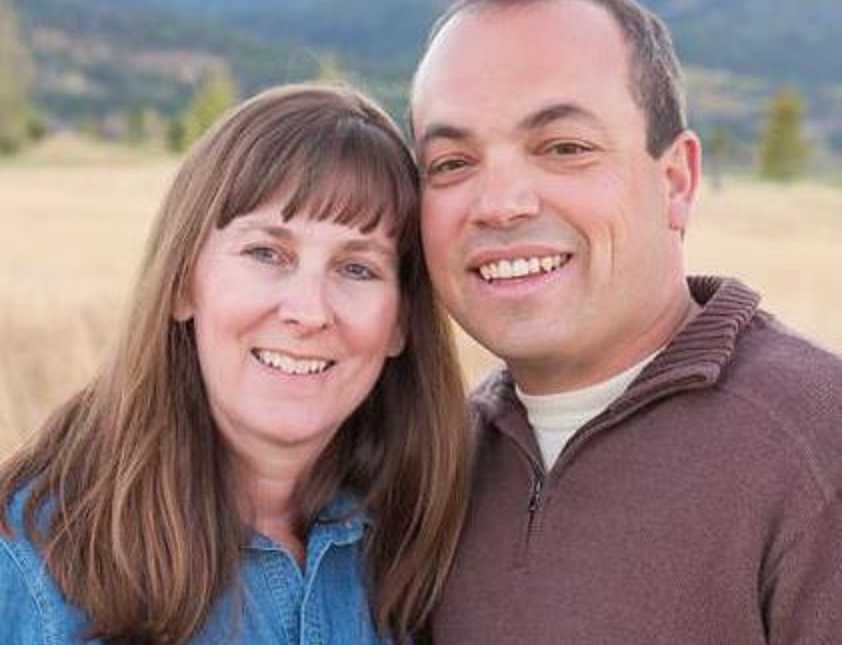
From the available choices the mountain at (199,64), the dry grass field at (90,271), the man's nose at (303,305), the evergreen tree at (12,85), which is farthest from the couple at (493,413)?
the mountain at (199,64)

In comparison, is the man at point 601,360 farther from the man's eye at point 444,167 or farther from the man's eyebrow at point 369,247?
the man's eyebrow at point 369,247

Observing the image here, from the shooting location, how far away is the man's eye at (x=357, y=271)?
113 inches

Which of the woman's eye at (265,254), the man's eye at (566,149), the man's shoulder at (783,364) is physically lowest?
the man's shoulder at (783,364)

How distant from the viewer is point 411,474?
3.26m

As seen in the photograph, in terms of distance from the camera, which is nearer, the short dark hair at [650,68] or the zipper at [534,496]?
the zipper at [534,496]


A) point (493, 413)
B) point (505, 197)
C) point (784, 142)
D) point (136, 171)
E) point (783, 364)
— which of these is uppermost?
point (784, 142)

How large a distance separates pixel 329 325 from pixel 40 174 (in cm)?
3766

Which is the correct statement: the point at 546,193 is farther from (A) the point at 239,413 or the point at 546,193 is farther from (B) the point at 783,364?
(A) the point at 239,413

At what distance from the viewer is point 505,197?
2.90m

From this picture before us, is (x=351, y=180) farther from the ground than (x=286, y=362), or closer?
farther from the ground

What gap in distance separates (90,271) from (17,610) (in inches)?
332

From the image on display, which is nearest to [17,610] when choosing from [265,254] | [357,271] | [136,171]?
[265,254]

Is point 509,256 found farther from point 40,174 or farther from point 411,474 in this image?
point 40,174

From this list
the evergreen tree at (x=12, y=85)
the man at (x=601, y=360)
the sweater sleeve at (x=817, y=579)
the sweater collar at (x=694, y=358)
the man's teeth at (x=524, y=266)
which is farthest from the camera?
the evergreen tree at (x=12, y=85)
